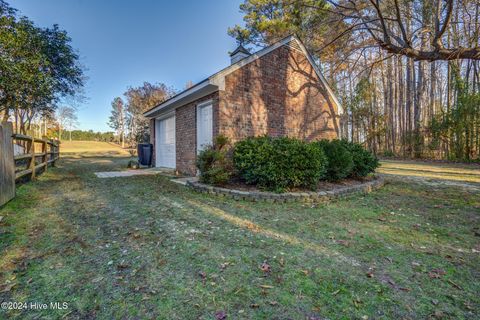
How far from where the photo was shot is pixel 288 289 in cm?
180

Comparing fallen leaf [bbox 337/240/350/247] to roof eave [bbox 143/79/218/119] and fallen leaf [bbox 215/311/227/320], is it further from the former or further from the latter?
roof eave [bbox 143/79/218/119]

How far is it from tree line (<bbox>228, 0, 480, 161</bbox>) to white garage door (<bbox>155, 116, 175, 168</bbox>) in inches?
237

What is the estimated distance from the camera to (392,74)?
1723 centimetres

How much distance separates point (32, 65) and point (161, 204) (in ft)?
33.1

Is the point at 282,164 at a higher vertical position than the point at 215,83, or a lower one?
lower

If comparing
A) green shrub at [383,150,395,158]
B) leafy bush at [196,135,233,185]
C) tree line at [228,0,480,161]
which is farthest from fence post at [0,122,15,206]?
green shrub at [383,150,395,158]

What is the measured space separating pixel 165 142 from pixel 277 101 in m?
5.42

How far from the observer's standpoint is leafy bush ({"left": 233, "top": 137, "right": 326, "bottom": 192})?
4.89m

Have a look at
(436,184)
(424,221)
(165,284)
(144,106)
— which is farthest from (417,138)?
(144,106)

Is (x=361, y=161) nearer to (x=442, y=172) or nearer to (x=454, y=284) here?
(x=454, y=284)

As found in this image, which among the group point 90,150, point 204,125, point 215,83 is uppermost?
point 215,83

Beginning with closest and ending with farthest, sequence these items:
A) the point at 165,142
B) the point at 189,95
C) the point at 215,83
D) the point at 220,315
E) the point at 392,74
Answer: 1. the point at 220,315
2. the point at 215,83
3. the point at 189,95
4. the point at 165,142
5. the point at 392,74

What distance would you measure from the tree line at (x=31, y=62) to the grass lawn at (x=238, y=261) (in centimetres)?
828

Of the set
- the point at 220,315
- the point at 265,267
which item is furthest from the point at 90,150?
the point at 220,315
